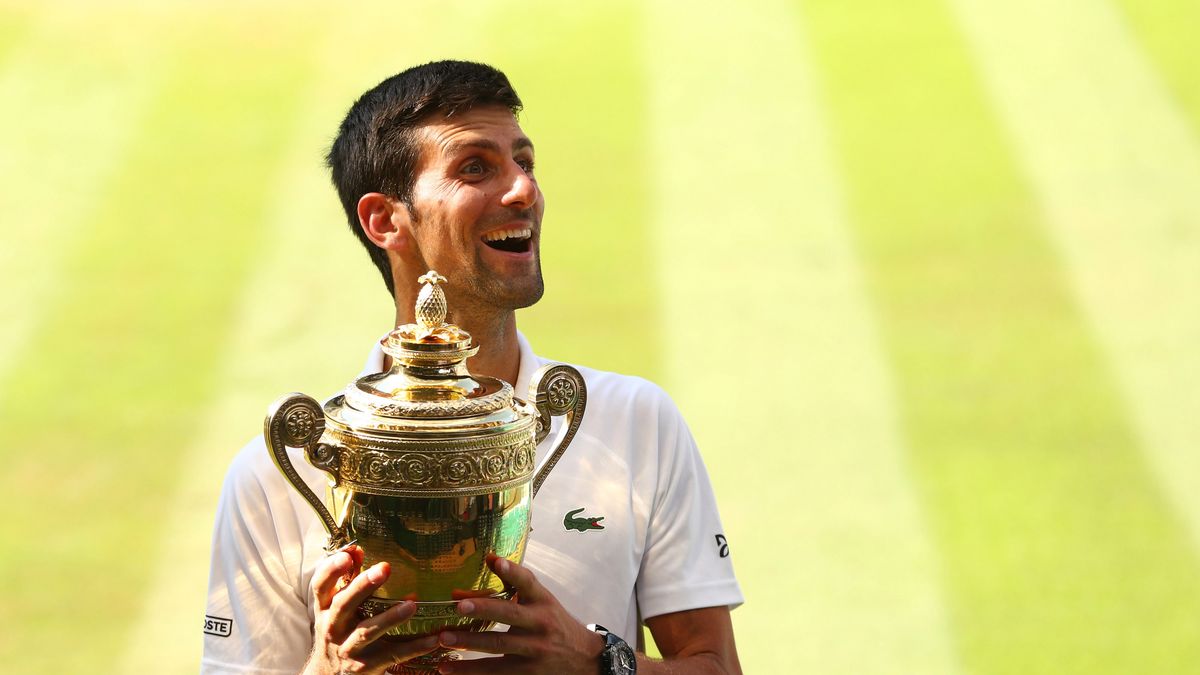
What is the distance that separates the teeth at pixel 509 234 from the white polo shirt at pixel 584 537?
0.32 metres

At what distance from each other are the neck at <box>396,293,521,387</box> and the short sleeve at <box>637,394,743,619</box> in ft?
1.02

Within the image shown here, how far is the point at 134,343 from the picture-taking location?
8797 millimetres

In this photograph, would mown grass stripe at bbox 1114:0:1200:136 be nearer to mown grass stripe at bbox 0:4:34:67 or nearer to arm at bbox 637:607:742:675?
mown grass stripe at bbox 0:4:34:67

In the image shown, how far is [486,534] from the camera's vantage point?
2.51 m

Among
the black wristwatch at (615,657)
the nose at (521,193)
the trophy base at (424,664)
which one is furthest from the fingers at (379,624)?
the nose at (521,193)

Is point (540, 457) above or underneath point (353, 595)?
above

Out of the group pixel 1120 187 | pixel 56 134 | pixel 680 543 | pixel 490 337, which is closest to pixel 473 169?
pixel 490 337

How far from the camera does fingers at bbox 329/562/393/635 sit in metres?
2.39

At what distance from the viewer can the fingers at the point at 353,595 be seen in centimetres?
239

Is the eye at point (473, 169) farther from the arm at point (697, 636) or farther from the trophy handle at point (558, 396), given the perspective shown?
the arm at point (697, 636)

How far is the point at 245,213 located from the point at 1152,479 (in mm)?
5477

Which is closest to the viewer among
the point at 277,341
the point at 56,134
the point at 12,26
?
the point at 277,341

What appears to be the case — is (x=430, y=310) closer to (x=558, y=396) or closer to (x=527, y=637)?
(x=558, y=396)

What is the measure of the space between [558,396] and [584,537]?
402 millimetres
